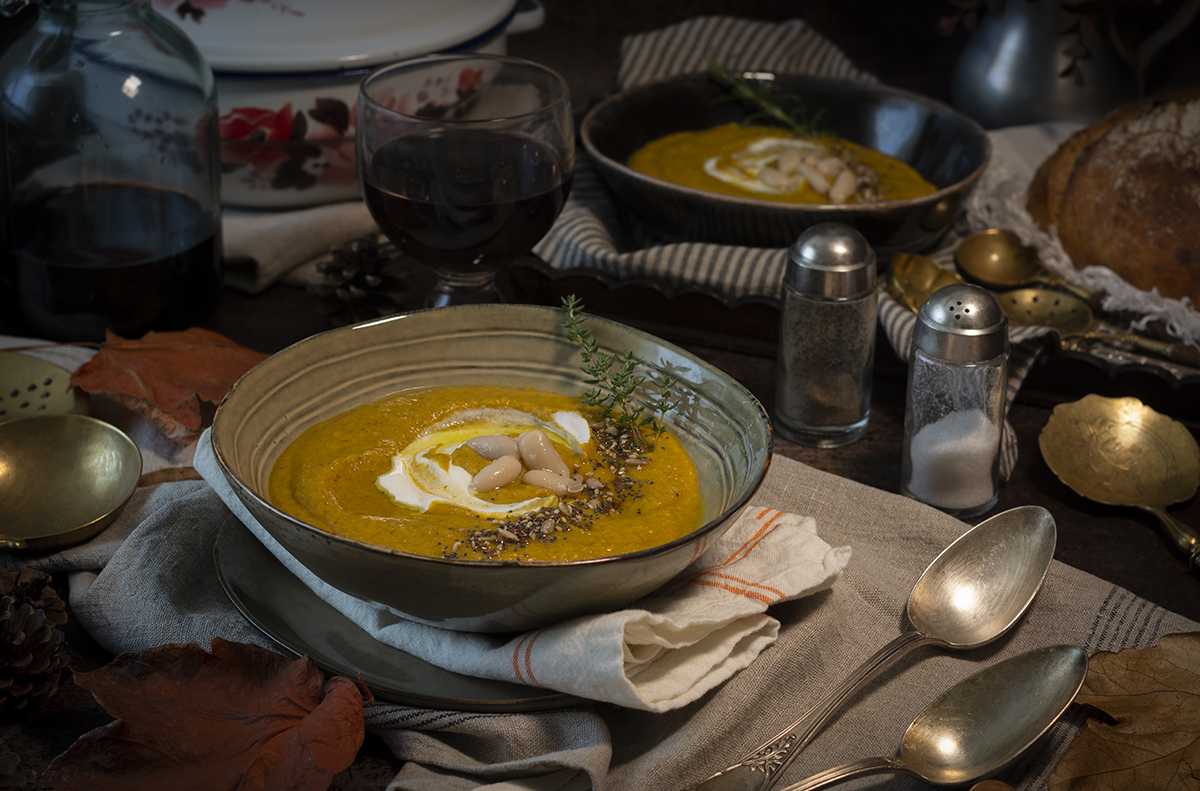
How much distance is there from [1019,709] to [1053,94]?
151 cm

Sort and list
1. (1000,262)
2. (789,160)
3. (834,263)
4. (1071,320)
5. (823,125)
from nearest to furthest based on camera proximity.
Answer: (834,263), (1071,320), (1000,262), (789,160), (823,125)

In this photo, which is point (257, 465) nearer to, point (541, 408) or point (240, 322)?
point (541, 408)

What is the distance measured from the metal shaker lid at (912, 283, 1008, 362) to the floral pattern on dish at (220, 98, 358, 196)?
0.98 metres

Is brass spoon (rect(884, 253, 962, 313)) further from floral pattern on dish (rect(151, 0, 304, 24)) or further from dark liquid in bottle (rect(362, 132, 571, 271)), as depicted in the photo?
floral pattern on dish (rect(151, 0, 304, 24))

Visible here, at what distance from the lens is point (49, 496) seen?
109cm

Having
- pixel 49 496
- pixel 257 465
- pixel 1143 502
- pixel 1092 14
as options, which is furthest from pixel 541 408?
pixel 1092 14

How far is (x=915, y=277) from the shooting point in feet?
5.24

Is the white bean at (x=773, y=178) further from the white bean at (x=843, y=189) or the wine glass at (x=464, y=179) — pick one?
the wine glass at (x=464, y=179)

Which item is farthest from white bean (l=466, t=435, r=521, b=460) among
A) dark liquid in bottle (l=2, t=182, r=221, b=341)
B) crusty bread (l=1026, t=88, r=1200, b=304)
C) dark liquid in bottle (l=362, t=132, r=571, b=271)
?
crusty bread (l=1026, t=88, r=1200, b=304)

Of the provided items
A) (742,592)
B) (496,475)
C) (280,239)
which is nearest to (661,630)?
(742,592)

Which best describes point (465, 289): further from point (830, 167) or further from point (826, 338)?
point (830, 167)

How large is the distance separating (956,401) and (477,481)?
492 mm

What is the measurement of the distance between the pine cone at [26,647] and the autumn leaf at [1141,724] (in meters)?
0.77

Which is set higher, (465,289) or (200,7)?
(200,7)
